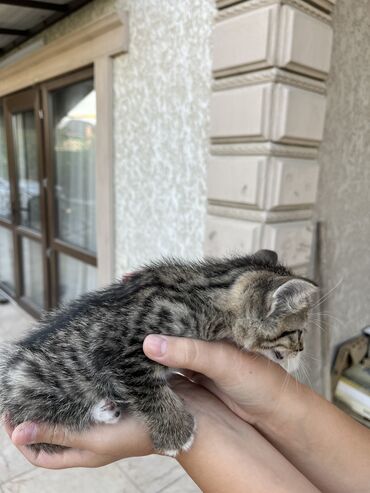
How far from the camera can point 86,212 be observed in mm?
3463

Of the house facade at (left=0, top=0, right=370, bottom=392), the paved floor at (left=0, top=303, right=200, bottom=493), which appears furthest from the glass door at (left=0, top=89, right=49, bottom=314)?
Result: the paved floor at (left=0, top=303, right=200, bottom=493)

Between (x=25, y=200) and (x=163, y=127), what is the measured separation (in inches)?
108

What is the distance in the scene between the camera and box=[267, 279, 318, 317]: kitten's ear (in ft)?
3.22

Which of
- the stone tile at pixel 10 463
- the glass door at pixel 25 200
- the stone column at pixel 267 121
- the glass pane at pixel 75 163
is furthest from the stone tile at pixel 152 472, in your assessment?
the glass door at pixel 25 200

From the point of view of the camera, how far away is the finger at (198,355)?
99 cm

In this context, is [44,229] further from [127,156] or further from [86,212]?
[127,156]

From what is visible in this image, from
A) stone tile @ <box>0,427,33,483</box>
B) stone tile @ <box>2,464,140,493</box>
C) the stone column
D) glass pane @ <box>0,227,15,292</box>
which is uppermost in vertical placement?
the stone column

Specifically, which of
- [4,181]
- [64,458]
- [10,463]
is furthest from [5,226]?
[64,458]

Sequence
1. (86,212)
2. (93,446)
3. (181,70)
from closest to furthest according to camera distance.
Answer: (93,446)
(181,70)
(86,212)

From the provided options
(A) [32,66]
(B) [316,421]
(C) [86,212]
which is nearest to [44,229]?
(C) [86,212]

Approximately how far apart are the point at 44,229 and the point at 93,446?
10.3 ft

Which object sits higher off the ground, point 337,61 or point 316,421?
point 337,61

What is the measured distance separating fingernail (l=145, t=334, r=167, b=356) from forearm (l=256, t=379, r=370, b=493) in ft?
1.56

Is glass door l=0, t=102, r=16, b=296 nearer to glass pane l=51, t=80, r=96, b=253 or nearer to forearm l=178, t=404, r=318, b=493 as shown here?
glass pane l=51, t=80, r=96, b=253
